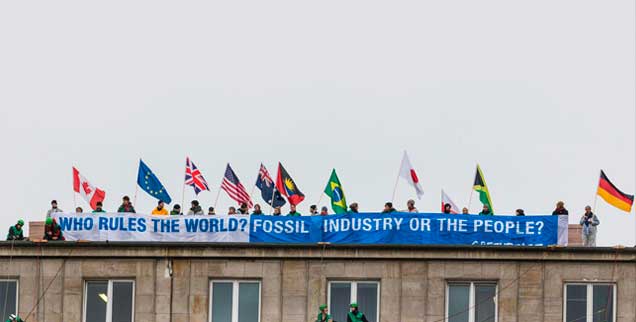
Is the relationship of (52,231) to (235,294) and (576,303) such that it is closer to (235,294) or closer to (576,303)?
(235,294)

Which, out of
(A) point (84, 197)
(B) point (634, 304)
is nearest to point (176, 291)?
(A) point (84, 197)

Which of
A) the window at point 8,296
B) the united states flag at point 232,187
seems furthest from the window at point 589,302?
the window at point 8,296

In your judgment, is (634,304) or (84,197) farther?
(84,197)

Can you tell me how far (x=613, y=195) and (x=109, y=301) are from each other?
1851cm

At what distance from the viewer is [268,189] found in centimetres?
9219

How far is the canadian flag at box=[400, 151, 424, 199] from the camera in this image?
9100cm

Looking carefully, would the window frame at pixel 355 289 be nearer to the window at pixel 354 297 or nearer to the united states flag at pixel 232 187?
the window at pixel 354 297

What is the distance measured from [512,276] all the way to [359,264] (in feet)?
17.7

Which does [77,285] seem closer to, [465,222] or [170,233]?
[170,233]

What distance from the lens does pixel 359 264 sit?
279 ft

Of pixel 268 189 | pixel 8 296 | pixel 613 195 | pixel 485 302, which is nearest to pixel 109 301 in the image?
pixel 8 296

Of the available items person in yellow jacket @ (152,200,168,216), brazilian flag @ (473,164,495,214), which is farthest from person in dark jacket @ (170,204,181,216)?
brazilian flag @ (473,164,495,214)

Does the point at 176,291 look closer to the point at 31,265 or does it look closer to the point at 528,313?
the point at 31,265

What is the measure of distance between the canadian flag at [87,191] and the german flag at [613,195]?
1938cm
